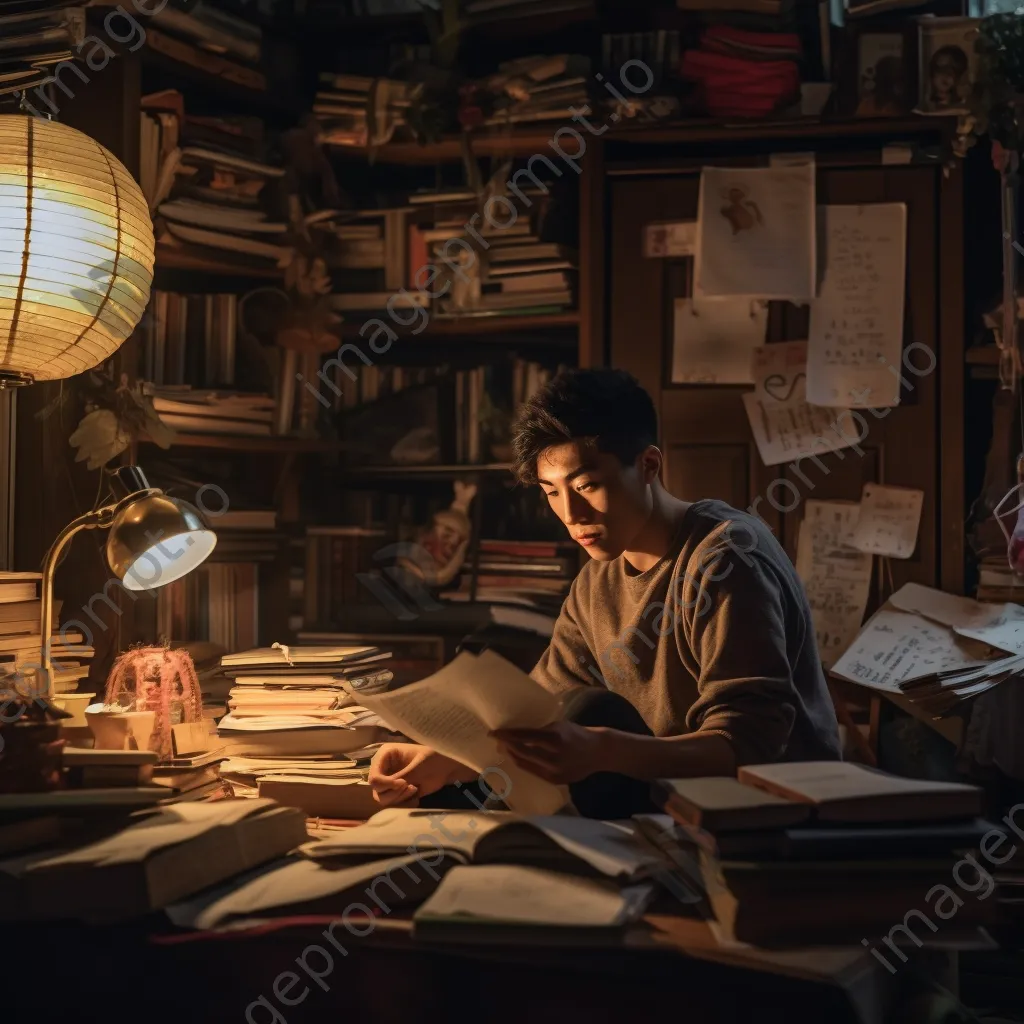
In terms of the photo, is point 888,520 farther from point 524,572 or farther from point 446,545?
point 446,545

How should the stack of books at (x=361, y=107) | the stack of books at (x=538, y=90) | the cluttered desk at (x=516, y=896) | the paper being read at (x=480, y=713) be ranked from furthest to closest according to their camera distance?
1. the stack of books at (x=361, y=107)
2. the stack of books at (x=538, y=90)
3. the paper being read at (x=480, y=713)
4. the cluttered desk at (x=516, y=896)

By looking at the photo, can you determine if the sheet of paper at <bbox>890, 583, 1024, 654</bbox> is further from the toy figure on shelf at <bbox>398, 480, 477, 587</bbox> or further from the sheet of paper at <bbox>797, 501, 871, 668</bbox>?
the toy figure on shelf at <bbox>398, 480, 477, 587</bbox>

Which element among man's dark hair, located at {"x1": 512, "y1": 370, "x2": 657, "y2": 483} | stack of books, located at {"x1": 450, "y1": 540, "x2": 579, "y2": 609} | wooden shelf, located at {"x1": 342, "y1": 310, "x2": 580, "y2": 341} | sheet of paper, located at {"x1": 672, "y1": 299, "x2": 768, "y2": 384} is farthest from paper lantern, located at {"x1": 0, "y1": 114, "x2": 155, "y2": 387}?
sheet of paper, located at {"x1": 672, "y1": 299, "x2": 768, "y2": 384}

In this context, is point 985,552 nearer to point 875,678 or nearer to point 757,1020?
point 875,678

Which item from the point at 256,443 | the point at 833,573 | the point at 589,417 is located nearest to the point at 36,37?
the point at 256,443

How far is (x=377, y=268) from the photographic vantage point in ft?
10.2

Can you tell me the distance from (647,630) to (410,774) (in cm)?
49

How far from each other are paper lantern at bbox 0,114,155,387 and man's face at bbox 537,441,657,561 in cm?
85

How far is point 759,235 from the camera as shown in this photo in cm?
273

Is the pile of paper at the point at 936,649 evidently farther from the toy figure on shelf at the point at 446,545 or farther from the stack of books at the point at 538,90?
the stack of books at the point at 538,90

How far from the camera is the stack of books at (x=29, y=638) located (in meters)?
2.23

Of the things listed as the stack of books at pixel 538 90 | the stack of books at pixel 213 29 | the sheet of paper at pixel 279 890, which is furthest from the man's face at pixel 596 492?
the stack of books at pixel 213 29

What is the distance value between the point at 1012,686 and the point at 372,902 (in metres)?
1.74

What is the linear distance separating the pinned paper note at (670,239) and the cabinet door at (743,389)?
15 millimetres
